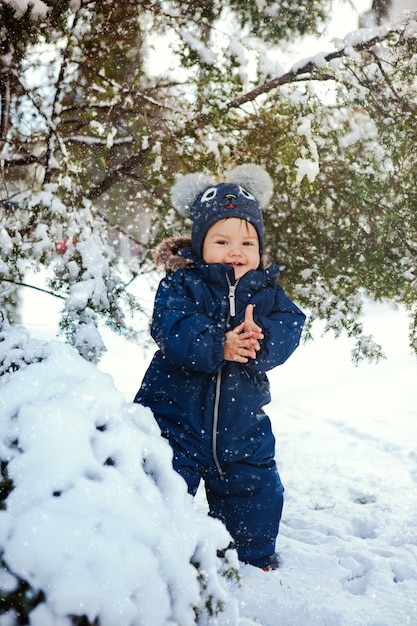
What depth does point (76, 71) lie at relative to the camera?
3662mm

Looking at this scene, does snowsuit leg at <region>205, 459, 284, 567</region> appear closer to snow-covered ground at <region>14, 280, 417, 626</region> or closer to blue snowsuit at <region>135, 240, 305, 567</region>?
blue snowsuit at <region>135, 240, 305, 567</region>

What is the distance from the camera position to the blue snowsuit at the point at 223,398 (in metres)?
2.42

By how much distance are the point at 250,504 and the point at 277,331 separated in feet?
3.05

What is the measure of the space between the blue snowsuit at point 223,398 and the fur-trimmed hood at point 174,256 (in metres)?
0.05

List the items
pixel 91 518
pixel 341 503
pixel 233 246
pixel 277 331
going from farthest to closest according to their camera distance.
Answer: pixel 341 503 < pixel 233 246 < pixel 277 331 < pixel 91 518

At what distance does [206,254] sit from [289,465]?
8.51 ft

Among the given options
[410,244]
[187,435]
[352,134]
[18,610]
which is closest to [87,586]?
[18,610]

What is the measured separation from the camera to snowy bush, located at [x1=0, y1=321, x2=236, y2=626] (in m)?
0.92

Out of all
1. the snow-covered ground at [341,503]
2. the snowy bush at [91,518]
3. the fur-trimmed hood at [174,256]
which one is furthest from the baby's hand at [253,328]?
the snowy bush at [91,518]

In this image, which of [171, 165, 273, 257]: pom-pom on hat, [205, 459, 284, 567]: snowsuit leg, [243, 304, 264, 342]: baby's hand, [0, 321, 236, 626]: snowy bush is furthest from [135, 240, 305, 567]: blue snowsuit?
[0, 321, 236, 626]: snowy bush

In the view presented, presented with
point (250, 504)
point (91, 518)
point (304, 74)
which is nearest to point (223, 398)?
point (250, 504)

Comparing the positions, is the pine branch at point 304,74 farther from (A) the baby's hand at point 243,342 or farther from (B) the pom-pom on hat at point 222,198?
(A) the baby's hand at point 243,342

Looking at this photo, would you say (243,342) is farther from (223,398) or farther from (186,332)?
(223,398)

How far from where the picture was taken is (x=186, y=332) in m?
2.30
